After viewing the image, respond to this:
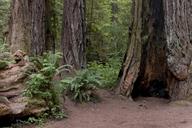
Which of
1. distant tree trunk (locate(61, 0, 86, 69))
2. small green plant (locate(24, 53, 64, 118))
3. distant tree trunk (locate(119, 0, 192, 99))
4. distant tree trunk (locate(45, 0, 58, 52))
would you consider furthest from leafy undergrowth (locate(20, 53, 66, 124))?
distant tree trunk (locate(119, 0, 192, 99))

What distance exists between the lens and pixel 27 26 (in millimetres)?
9945

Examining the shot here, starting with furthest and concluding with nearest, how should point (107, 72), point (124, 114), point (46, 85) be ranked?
point (107, 72) → point (124, 114) → point (46, 85)

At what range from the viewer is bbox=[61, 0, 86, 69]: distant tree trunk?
10.2 m

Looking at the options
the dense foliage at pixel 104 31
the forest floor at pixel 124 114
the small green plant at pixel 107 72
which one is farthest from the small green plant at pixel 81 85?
the dense foliage at pixel 104 31

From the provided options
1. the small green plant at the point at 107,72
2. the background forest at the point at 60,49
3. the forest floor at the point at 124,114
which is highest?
the background forest at the point at 60,49

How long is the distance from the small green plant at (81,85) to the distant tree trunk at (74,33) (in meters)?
0.92

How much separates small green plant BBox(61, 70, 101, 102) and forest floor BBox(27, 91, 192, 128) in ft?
0.73

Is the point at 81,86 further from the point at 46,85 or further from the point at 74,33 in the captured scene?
the point at 74,33

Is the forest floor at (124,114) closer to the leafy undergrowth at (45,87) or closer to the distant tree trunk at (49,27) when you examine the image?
the leafy undergrowth at (45,87)

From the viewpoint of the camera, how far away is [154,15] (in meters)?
11.0

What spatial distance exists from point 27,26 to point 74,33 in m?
1.26

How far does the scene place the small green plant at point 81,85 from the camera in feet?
30.5

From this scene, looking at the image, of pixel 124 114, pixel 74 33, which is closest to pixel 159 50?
pixel 74 33

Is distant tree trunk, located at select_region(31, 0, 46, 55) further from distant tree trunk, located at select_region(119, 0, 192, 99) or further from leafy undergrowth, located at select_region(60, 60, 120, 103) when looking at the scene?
distant tree trunk, located at select_region(119, 0, 192, 99)
